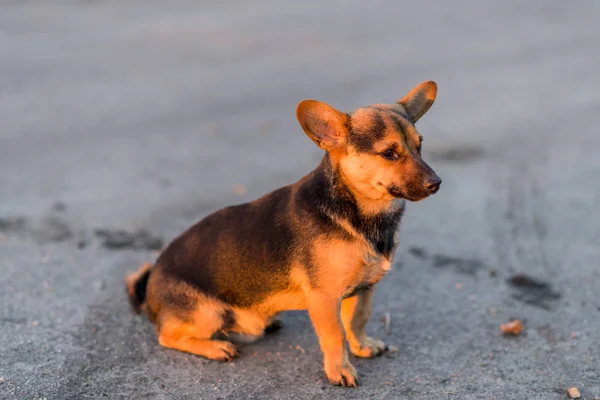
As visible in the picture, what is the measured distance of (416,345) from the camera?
17.4 ft

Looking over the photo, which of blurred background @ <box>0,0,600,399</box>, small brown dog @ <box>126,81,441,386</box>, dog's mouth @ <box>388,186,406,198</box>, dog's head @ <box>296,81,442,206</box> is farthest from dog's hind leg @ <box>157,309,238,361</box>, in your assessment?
dog's mouth @ <box>388,186,406,198</box>

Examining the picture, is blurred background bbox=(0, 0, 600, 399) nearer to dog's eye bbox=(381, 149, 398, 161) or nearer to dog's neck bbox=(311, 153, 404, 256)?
dog's neck bbox=(311, 153, 404, 256)

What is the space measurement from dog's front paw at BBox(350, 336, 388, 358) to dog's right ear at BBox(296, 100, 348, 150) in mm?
1510

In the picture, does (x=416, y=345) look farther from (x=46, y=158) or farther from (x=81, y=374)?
(x=46, y=158)

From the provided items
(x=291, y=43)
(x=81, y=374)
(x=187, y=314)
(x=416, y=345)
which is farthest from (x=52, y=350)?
(x=291, y=43)

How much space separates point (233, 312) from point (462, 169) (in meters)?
4.44

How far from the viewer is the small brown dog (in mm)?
4414

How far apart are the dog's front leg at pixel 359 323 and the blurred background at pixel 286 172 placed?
16 centimetres

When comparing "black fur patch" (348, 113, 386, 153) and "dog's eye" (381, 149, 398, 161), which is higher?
"black fur patch" (348, 113, 386, 153)

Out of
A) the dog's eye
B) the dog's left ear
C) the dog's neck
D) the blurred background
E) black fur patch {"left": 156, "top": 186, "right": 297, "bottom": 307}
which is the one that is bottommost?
the blurred background

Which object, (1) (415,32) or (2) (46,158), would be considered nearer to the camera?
(2) (46,158)

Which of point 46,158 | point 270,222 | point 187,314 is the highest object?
point 270,222

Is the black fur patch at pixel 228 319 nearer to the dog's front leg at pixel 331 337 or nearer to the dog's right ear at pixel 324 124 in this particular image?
the dog's front leg at pixel 331 337

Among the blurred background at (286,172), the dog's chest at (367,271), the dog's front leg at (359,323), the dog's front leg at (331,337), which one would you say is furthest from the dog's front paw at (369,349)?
the dog's chest at (367,271)
